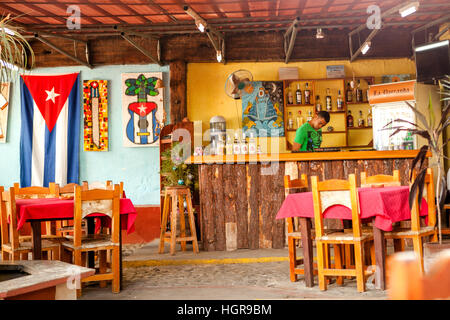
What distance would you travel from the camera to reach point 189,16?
22.4 feet

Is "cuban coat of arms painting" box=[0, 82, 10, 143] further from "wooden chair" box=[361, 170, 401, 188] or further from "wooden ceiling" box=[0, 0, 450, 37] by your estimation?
"wooden chair" box=[361, 170, 401, 188]

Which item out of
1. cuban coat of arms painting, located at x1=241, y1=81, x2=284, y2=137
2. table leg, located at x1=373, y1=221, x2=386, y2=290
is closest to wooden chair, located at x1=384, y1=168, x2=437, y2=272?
table leg, located at x1=373, y1=221, x2=386, y2=290

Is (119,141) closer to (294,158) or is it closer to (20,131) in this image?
(20,131)

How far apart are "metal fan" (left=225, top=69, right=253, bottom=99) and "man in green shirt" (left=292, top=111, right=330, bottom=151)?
1.51 m

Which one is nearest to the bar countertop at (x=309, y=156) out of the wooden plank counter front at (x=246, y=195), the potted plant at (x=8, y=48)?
the wooden plank counter front at (x=246, y=195)

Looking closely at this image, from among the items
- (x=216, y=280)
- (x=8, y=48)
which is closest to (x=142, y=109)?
(x=216, y=280)

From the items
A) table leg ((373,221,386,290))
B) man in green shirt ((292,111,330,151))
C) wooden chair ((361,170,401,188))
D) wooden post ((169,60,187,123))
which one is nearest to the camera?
table leg ((373,221,386,290))

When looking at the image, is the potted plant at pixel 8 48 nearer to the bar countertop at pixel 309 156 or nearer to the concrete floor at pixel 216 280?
the concrete floor at pixel 216 280

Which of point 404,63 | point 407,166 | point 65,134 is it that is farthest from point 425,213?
point 65,134

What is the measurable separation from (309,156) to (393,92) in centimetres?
224

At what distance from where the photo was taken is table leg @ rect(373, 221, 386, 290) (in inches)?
144

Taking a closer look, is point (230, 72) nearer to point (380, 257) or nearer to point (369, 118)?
point (369, 118)

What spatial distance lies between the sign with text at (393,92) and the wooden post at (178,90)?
3.04 meters

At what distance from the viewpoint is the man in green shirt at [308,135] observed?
645 cm
